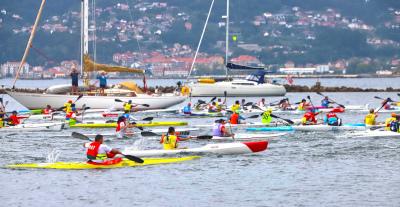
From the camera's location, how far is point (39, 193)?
35.0 metres

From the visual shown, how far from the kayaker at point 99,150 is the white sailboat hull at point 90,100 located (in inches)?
1193

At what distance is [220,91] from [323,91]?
22320mm

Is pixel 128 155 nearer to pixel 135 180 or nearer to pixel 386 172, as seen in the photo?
pixel 135 180

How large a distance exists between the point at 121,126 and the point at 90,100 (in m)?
19.7

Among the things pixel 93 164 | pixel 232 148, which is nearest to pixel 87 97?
pixel 232 148

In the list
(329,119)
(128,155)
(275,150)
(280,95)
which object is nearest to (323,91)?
(280,95)

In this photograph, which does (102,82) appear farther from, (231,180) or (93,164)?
(231,180)

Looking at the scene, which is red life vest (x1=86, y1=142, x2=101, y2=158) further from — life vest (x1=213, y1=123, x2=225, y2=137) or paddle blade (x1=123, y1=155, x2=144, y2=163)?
life vest (x1=213, y1=123, x2=225, y2=137)

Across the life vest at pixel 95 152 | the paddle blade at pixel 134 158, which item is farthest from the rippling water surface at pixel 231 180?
the life vest at pixel 95 152

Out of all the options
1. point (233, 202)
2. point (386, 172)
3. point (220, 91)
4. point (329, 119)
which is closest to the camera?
point (233, 202)

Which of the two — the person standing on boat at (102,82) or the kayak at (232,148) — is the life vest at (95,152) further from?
the person standing on boat at (102,82)

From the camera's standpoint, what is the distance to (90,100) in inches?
2685

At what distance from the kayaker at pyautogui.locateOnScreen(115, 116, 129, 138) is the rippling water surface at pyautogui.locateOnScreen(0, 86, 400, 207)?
160 centimetres

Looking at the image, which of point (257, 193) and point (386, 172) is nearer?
point (257, 193)
